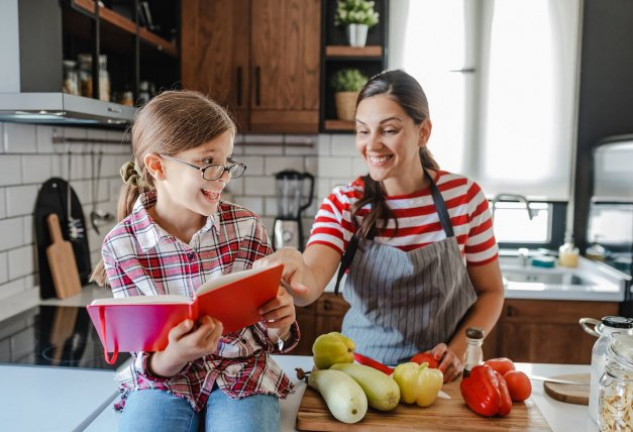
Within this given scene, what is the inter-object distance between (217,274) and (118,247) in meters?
0.21

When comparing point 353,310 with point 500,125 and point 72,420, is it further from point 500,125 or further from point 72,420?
point 500,125

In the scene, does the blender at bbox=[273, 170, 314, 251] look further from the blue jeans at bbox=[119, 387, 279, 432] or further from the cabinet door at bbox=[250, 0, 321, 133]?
the blue jeans at bbox=[119, 387, 279, 432]

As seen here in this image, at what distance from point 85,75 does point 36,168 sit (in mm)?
425

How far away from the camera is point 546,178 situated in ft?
10.8

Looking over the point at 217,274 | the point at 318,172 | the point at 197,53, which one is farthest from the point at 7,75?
the point at 318,172

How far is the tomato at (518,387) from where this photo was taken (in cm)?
123

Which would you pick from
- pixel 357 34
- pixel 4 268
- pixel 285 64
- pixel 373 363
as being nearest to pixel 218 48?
pixel 285 64

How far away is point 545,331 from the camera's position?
2742 mm

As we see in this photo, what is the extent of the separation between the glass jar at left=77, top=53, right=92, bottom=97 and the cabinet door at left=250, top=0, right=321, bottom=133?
1047 mm

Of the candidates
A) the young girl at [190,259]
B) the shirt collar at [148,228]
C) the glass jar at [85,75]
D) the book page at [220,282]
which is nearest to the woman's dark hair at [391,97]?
the young girl at [190,259]

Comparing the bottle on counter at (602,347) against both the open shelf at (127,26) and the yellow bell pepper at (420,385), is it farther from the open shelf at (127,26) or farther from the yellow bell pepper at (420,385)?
the open shelf at (127,26)

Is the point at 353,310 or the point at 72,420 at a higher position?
the point at 353,310

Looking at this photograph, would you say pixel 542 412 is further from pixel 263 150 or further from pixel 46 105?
pixel 263 150

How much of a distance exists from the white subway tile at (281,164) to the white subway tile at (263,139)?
3.8 inches
